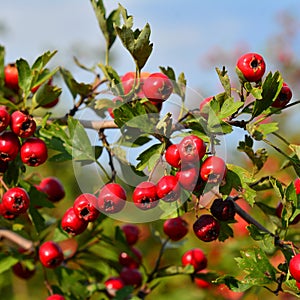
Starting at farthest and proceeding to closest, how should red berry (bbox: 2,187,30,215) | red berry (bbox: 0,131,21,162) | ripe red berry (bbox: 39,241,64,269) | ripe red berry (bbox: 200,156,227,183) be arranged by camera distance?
1. ripe red berry (bbox: 39,241,64,269)
2. red berry (bbox: 2,187,30,215)
3. red berry (bbox: 0,131,21,162)
4. ripe red berry (bbox: 200,156,227,183)

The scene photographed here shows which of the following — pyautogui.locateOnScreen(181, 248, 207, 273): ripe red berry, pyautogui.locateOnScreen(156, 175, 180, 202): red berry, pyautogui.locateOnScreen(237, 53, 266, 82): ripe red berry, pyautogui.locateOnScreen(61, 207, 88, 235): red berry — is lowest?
pyautogui.locateOnScreen(181, 248, 207, 273): ripe red berry

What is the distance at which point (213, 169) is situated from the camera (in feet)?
4.55

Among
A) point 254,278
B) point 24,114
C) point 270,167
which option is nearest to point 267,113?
point 254,278

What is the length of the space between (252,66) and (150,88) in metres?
0.32

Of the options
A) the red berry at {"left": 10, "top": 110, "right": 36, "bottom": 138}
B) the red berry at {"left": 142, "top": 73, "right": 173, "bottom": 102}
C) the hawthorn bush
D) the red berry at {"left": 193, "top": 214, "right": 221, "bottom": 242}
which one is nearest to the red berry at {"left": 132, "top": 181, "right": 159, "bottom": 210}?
the hawthorn bush

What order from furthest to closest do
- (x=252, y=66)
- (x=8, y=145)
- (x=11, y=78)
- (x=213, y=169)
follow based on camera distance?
(x=11, y=78) < (x=8, y=145) < (x=252, y=66) < (x=213, y=169)

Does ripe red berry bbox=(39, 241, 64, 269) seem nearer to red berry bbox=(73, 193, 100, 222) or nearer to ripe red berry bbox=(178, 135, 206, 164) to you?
red berry bbox=(73, 193, 100, 222)

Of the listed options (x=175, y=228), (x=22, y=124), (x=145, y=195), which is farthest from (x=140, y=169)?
(x=175, y=228)

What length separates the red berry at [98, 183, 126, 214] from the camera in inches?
63.1

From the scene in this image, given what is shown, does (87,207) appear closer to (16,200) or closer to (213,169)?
(16,200)

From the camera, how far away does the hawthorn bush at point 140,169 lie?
1482 millimetres

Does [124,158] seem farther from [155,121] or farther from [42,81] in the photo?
[42,81]

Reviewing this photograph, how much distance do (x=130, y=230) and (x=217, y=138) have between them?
39.1 inches

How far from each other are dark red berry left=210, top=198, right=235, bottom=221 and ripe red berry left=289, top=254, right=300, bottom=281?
0.23 meters
